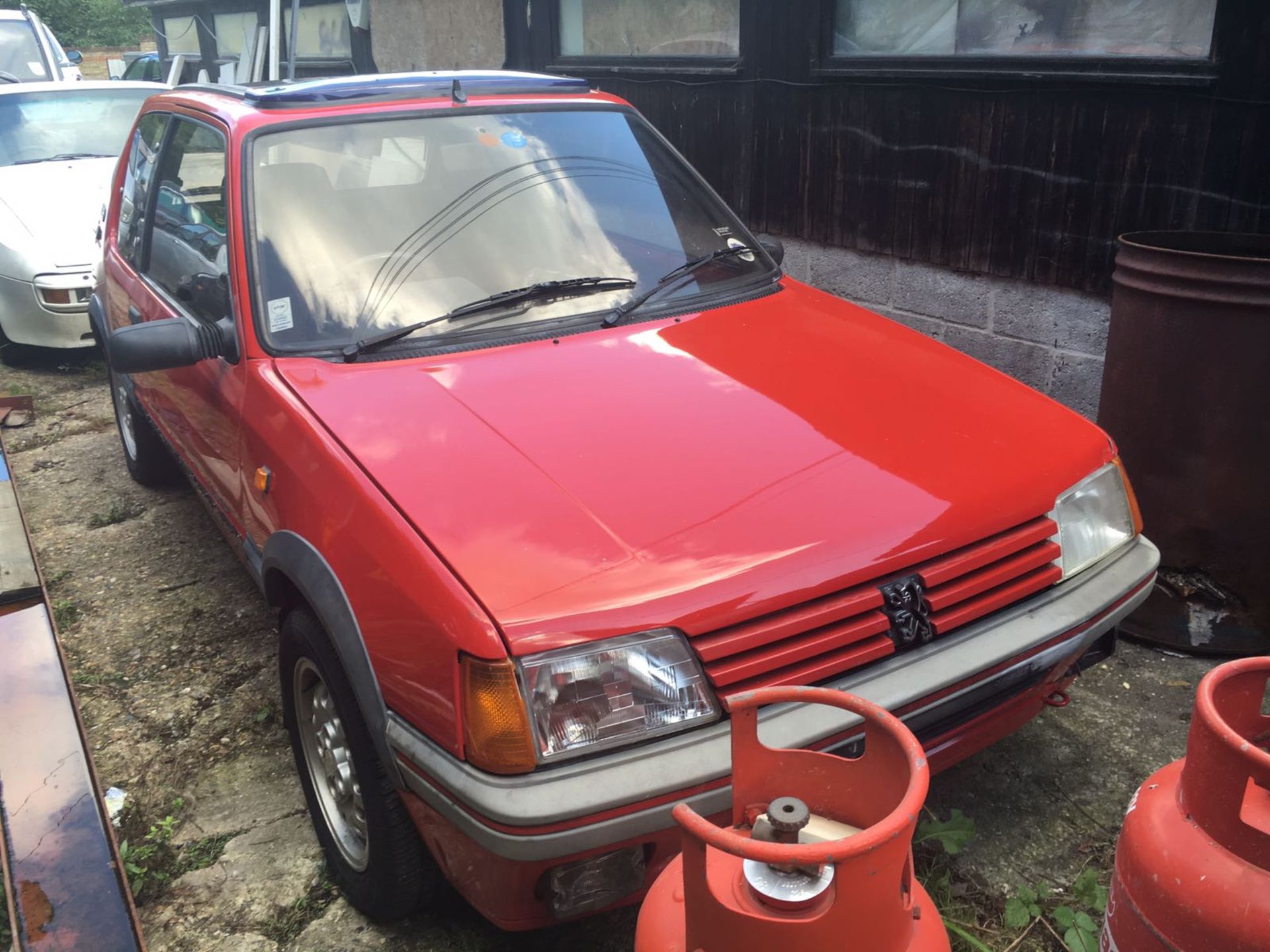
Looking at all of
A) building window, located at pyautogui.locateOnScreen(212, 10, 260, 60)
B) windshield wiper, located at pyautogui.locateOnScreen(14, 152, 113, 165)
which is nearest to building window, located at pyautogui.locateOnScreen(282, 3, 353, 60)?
building window, located at pyautogui.locateOnScreen(212, 10, 260, 60)

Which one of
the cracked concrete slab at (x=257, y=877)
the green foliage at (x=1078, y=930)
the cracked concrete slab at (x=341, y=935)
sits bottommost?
the cracked concrete slab at (x=257, y=877)

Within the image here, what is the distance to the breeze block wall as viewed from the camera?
4668 millimetres

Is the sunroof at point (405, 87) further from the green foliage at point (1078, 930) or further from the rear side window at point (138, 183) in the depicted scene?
the green foliage at point (1078, 930)

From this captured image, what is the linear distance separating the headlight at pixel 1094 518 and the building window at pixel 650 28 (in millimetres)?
4442

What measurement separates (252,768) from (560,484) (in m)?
1.53

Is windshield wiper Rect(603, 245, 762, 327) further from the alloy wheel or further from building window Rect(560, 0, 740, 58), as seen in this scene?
building window Rect(560, 0, 740, 58)

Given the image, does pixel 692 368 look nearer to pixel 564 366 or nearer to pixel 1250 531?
pixel 564 366

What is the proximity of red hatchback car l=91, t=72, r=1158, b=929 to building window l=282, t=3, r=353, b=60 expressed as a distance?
878 centimetres

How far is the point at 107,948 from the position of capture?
218 centimetres

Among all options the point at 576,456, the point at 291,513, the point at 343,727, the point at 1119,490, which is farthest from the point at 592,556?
the point at 1119,490

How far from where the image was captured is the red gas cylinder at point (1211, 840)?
1.48 meters

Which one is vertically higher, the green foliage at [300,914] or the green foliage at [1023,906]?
the green foliage at [1023,906]

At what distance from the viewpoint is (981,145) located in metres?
4.86

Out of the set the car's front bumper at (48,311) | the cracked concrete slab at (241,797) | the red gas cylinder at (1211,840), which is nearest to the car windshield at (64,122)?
the car's front bumper at (48,311)
